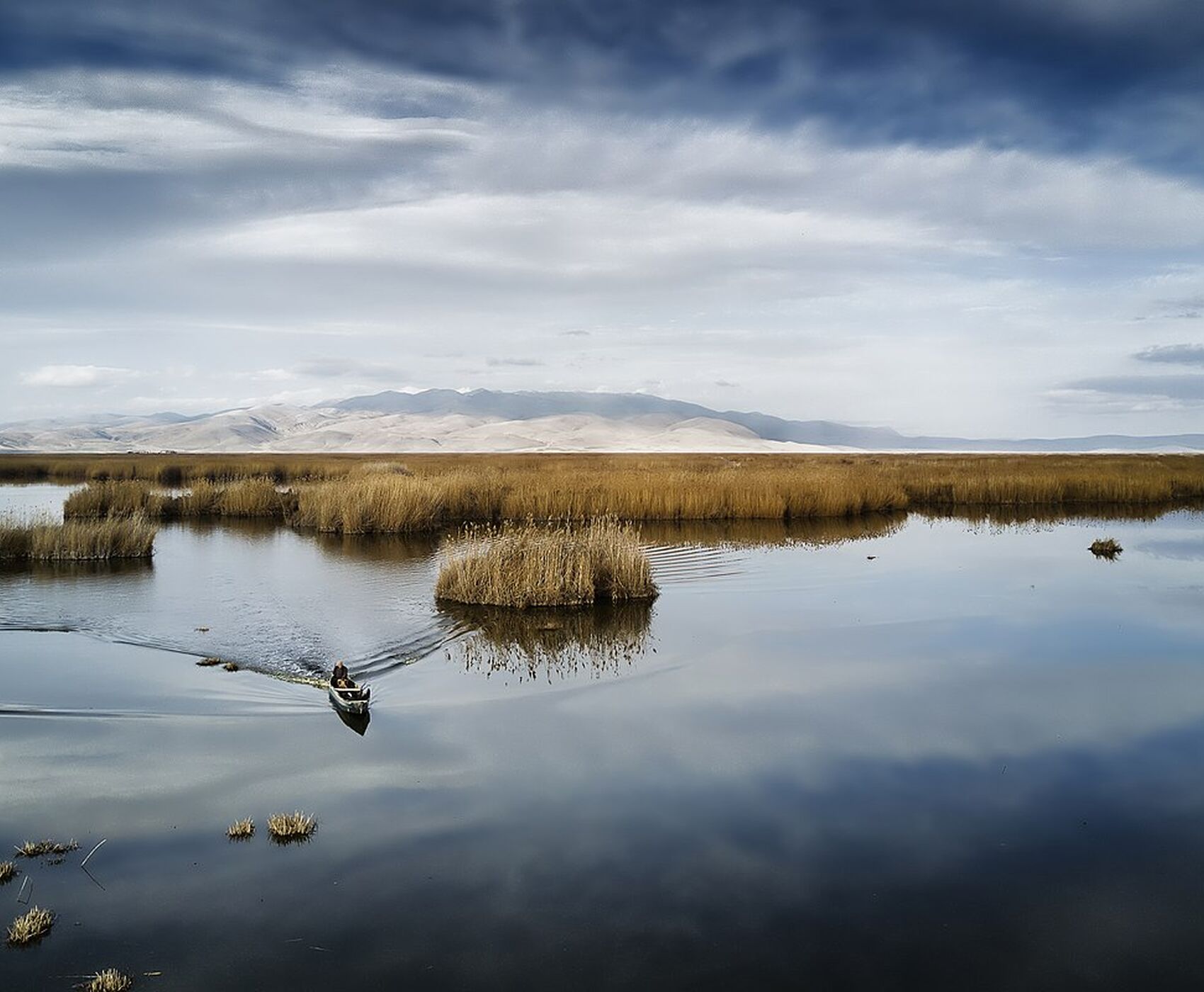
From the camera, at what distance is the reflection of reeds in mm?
12164

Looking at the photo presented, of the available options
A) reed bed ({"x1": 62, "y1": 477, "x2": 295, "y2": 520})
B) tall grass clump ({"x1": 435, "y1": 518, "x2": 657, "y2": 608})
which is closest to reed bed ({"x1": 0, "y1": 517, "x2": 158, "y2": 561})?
reed bed ({"x1": 62, "y1": 477, "x2": 295, "y2": 520})

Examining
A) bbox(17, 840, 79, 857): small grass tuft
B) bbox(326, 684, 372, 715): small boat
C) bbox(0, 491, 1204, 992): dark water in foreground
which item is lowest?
bbox(0, 491, 1204, 992): dark water in foreground

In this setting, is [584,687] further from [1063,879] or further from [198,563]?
[198,563]

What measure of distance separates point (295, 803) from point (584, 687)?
14.4 feet

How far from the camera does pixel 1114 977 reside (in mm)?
5105

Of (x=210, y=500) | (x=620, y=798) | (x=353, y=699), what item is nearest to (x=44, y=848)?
(x=353, y=699)

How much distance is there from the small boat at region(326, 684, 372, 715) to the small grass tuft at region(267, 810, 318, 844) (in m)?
2.52

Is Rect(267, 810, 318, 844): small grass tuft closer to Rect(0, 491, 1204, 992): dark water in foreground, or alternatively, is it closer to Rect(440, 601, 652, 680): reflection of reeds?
Rect(0, 491, 1204, 992): dark water in foreground

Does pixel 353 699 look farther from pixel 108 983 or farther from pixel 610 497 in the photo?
pixel 610 497

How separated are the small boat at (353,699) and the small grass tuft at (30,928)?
13.5 ft

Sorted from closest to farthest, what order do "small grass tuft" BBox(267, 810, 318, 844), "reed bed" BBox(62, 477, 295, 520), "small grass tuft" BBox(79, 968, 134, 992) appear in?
"small grass tuft" BBox(79, 968, 134, 992) < "small grass tuft" BBox(267, 810, 318, 844) < "reed bed" BBox(62, 477, 295, 520)

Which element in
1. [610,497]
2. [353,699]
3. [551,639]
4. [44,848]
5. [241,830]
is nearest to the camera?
[44,848]

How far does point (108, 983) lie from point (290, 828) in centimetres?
201

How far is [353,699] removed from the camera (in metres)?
9.53
